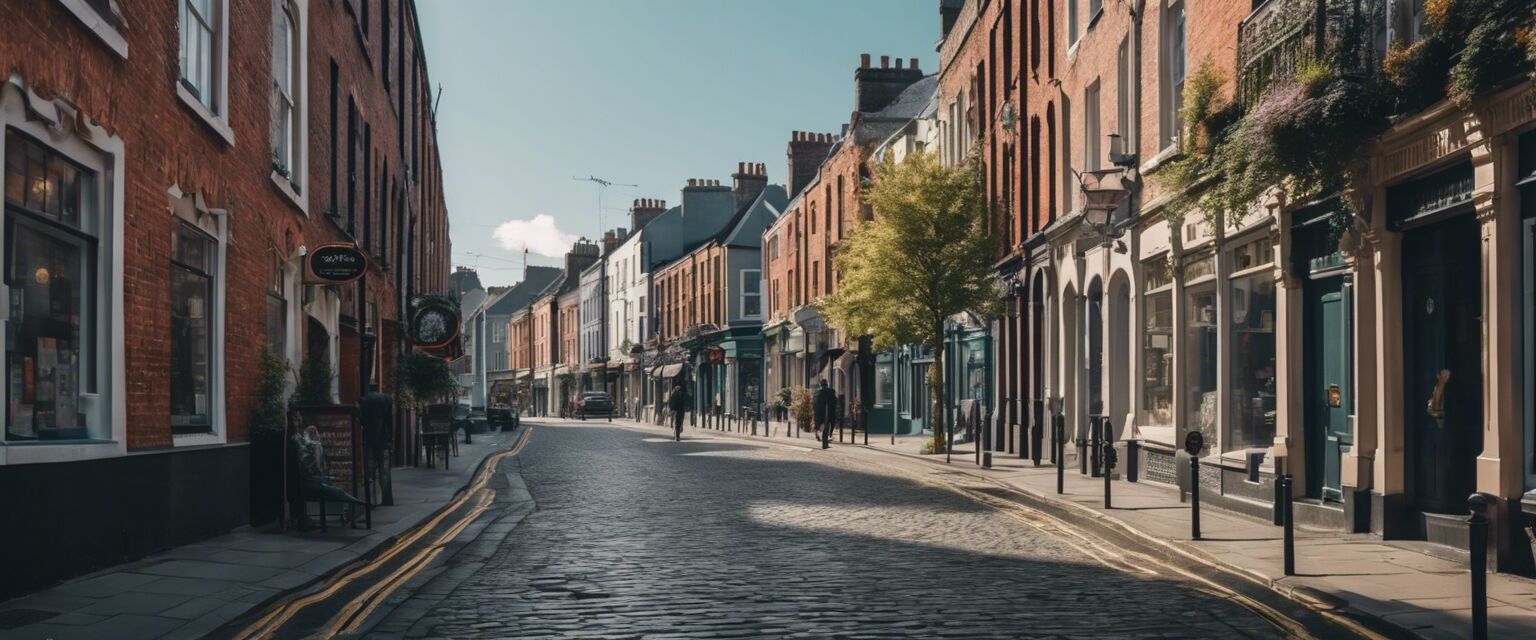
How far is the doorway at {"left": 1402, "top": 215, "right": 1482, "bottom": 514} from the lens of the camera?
A: 11422 mm

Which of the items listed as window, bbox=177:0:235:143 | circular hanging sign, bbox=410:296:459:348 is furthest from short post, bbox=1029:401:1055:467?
window, bbox=177:0:235:143

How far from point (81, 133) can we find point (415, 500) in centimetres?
829

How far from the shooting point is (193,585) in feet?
30.6

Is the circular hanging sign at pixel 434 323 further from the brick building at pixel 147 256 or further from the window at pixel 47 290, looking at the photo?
the window at pixel 47 290

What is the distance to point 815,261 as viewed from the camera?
5041cm

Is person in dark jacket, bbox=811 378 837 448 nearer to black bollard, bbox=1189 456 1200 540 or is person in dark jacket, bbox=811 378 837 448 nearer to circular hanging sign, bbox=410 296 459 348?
circular hanging sign, bbox=410 296 459 348

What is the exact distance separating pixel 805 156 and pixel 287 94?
1646 inches

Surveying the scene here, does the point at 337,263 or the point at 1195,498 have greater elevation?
the point at 337,263

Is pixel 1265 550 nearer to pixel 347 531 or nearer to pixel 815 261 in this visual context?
pixel 347 531

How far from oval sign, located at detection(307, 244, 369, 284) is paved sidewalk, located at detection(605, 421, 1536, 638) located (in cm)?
877

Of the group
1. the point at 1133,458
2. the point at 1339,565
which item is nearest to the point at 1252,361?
the point at 1133,458

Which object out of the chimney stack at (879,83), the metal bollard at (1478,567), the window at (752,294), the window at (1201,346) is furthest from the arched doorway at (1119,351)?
the window at (752,294)

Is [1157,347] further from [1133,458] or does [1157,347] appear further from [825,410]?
[825,410]

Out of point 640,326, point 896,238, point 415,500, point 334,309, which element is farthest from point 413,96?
point 640,326
